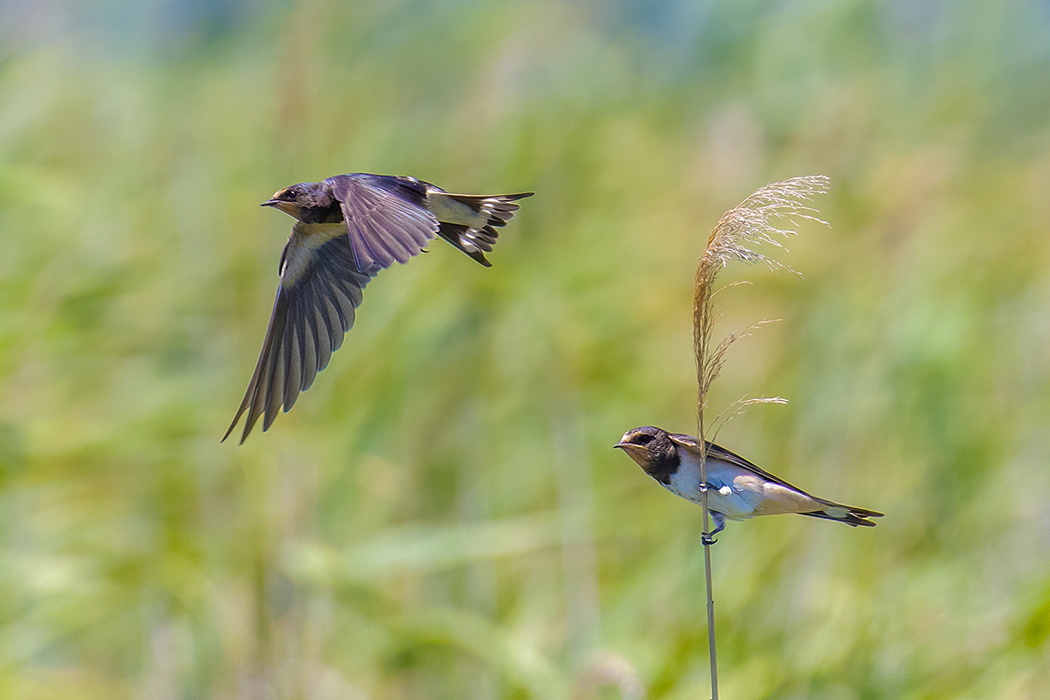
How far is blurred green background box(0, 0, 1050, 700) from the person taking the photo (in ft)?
6.60

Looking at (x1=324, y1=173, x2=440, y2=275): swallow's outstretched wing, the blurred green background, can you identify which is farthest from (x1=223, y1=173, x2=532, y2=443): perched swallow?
the blurred green background

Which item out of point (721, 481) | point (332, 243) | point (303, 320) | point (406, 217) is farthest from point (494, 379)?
point (721, 481)

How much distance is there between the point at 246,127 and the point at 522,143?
89 cm

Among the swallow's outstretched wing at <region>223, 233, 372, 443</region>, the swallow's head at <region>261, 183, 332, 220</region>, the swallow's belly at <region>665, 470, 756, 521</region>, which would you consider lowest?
the swallow's belly at <region>665, 470, 756, 521</region>

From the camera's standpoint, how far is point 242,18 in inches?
98.0

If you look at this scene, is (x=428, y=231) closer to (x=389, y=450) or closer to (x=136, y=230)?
(x=389, y=450)

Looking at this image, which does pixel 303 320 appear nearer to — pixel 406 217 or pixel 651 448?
pixel 406 217

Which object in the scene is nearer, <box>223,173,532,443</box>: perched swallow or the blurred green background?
<box>223,173,532,443</box>: perched swallow

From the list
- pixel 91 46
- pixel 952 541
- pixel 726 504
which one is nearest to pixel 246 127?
pixel 91 46

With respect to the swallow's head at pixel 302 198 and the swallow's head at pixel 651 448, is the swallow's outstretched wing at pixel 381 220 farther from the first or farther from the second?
the swallow's head at pixel 651 448

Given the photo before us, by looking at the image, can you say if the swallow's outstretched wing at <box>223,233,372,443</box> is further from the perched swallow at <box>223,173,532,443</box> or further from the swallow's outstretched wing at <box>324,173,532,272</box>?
the swallow's outstretched wing at <box>324,173,532,272</box>

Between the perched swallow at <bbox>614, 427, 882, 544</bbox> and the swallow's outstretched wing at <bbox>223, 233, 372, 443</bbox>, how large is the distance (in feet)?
0.99

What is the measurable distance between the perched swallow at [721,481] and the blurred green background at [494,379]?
1.01 metres

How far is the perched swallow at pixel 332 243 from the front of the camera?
87cm
